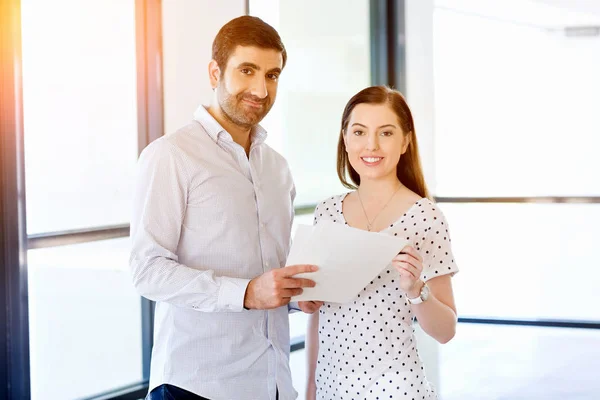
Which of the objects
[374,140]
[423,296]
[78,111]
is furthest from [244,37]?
[78,111]

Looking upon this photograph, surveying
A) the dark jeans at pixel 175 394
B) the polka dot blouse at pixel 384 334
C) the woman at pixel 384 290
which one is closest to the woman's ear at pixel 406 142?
the woman at pixel 384 290

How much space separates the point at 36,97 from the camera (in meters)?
3.04

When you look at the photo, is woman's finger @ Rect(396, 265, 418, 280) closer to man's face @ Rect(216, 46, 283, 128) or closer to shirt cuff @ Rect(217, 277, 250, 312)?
shirt cuff @ Rect(217, 277, 250, 312)

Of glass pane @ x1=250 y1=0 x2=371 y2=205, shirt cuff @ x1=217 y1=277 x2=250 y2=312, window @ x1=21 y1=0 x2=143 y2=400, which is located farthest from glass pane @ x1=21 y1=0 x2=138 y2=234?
shirt cuff @ x1=217 y1=277 x2=250 y2=312

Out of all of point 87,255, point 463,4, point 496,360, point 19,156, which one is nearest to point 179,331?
point 19,156

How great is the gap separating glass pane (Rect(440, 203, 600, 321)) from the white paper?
12.7ft

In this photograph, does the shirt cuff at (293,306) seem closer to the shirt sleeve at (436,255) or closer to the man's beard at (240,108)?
the shirt sleeve at (436,255)

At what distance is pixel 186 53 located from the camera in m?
3.50

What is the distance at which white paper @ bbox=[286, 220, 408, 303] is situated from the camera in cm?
149

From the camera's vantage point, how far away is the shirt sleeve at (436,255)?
5.69 ft

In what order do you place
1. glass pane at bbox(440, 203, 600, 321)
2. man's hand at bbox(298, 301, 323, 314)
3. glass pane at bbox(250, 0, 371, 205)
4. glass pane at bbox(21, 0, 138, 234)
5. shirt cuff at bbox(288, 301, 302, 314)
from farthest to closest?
1. glass pane at bbox(440, 203, 600, 321)
2. glass pane at bbox(250, 0, 371, 205)
3. glass pane at bbox(21, 0, 138, 234)
4. shirt cuff at bbox(288, 301, 302, 314)
5. man's hand at bbox(298, 301, 323, 314)

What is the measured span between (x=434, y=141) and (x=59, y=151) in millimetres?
3343

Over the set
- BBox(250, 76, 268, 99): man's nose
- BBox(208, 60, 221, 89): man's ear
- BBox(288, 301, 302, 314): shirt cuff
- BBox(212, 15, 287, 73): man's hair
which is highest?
BBox(212, 15, 287, 73): man's hair

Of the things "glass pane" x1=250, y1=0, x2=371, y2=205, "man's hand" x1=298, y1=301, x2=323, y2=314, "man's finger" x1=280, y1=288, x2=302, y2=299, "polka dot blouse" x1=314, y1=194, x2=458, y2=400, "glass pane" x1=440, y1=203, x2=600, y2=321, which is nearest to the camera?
"man's finger" x1=280, y1=288, x2=302, y2=299
